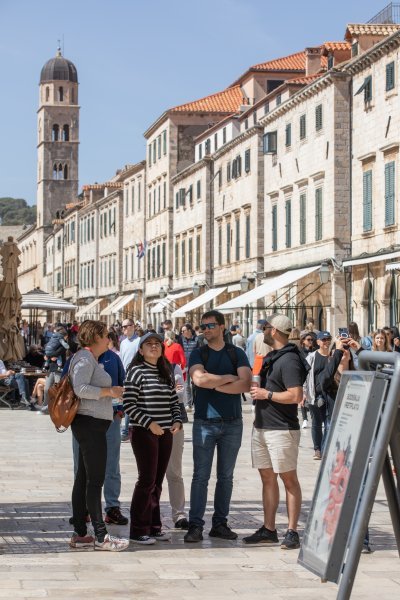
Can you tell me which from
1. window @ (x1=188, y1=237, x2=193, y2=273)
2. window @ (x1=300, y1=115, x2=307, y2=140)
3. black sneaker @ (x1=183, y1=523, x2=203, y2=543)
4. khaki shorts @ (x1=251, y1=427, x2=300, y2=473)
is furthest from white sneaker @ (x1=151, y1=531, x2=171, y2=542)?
window @ (x1=188, y1=237, x2=193, y2=273)

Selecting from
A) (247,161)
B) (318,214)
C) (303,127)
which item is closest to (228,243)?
(247,161)

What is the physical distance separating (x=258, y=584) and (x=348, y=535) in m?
2.36

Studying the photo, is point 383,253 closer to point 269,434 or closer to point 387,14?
point 387,14

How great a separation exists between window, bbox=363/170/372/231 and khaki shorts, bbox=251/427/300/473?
25241 millimetres

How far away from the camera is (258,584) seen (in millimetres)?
7957

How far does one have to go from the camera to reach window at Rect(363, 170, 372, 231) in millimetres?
34219

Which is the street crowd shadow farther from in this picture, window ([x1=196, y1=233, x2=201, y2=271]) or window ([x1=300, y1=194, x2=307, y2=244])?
window ([x1=196, y1=233, x2=201, y2=271])

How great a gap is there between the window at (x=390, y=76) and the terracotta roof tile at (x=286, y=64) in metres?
24.2

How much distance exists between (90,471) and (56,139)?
400 feet

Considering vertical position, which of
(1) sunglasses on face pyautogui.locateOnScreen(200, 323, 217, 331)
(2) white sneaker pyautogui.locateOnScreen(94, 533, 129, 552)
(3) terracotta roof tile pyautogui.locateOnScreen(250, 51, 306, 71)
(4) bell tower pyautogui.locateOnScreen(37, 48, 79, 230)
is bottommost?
(2) white sneaker pyautogui.locateOnScreen(94, 533, 129, 552)

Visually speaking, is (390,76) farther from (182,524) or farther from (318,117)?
(182,524)

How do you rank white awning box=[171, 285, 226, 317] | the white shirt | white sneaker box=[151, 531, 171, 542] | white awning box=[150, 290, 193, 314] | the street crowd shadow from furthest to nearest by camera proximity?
white awning box=[150, 290, 193, 314]
white awning box=[171, 285, 226, 317]
the white shirt
white sneaker box=[151, 531, 171, 542]
the street crowd shadow

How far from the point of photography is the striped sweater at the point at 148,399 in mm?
9812

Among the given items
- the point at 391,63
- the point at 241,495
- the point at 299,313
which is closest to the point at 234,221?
the point at 299,313
